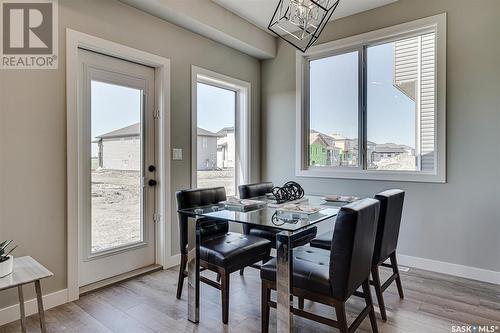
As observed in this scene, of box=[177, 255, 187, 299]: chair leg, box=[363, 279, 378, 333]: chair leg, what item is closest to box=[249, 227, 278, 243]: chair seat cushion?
box=[177, 255, 187, 299]: chair leg

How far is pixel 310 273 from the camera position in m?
1.74

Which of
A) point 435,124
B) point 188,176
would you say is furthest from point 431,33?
point 188,176

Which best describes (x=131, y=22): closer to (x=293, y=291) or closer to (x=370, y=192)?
(x=293, y=291)

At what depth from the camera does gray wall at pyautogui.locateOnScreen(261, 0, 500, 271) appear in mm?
2832

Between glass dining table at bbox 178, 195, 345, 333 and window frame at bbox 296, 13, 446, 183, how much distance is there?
1215mm

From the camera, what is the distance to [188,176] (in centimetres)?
342

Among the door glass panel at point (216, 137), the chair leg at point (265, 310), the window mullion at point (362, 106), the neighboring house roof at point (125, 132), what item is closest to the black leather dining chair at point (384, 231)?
the chair leg at point (265, 310)

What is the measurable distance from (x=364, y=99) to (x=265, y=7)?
59.4 inches

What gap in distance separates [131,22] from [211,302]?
2547mm

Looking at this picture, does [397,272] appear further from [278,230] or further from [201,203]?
[201,203]

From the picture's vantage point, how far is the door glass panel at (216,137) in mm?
3684

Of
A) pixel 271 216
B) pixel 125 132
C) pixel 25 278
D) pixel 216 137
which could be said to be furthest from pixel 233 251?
pixel 216 137

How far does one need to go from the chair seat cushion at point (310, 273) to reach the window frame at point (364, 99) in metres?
1.78

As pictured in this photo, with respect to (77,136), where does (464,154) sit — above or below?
below
